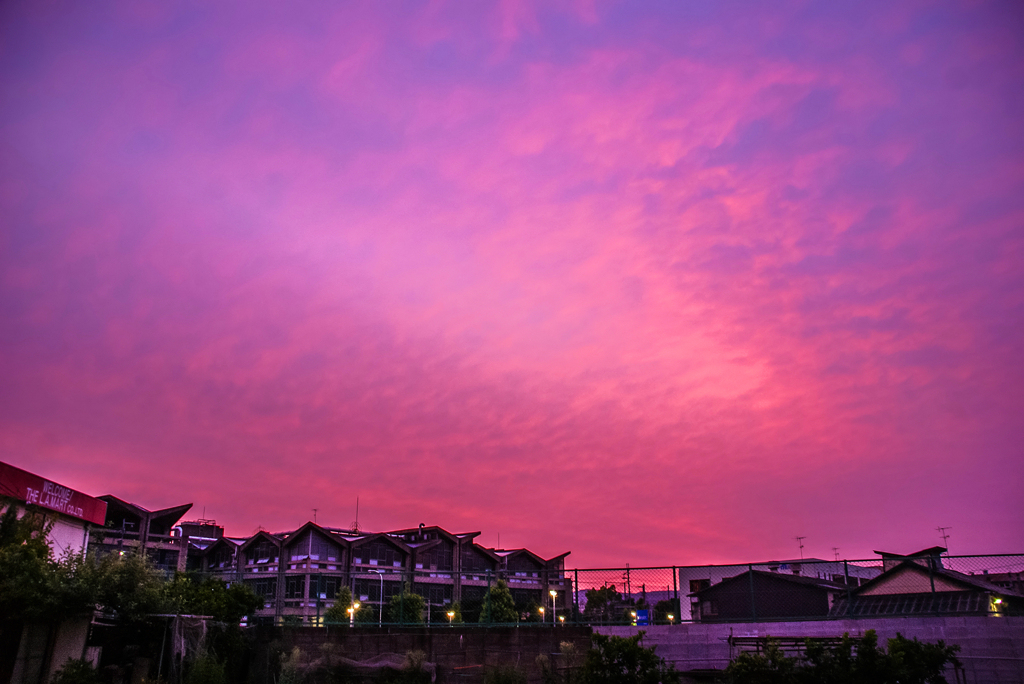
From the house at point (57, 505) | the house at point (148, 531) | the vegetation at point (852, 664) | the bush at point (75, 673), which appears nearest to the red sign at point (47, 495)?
the house at point (57, 505)

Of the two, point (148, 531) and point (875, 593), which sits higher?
point (148, 531)

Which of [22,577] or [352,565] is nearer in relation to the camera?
[22,577]

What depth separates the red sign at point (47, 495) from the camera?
18.7m

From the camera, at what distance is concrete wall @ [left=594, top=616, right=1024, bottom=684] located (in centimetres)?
1537

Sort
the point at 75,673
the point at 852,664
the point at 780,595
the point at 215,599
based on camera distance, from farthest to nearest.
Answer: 1. the point at 780,595
2. the point at 215,599
3. the point at 75,673
4. the point at 852,664

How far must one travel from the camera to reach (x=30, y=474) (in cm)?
1975

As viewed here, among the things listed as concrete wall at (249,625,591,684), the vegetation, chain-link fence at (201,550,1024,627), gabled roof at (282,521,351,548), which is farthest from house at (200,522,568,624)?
the vegetation

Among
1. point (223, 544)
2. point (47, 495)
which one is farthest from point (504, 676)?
point (223, 544)

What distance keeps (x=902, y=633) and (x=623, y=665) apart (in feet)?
20.9

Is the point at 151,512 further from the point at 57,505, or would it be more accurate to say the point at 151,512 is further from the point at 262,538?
the point at 57,505

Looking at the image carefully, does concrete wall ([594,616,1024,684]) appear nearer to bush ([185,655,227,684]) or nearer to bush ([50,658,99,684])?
bush ([185,655,227,684])

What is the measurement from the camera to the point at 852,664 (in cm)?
1391

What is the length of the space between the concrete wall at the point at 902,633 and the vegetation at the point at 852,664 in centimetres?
142

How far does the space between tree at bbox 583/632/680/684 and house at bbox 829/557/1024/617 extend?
5.80 metres
